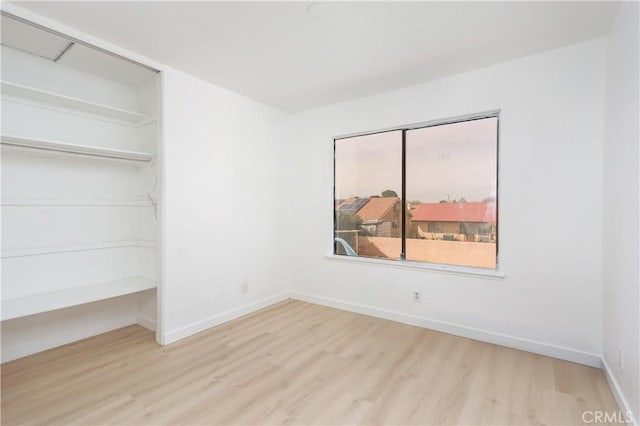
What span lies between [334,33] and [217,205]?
210 centimetres

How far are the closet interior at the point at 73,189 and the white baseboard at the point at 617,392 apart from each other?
367 centimetres

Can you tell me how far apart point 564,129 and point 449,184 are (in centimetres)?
104

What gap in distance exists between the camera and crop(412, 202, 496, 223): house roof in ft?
9.92

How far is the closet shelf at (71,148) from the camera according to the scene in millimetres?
2374

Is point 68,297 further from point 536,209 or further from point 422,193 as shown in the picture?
point 536,209

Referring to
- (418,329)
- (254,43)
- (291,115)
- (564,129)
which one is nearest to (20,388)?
(254,43)

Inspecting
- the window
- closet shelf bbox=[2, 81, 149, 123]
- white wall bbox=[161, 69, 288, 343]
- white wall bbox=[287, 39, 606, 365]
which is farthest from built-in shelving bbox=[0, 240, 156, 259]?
white wall bbox=[287, 39, 606, 365]

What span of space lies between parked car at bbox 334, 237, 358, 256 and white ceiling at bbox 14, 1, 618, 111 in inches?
78.8

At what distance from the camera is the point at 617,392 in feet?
6.54

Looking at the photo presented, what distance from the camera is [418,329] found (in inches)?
127

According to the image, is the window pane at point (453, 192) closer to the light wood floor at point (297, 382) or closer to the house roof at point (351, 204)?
the house roof at point (351, 204)

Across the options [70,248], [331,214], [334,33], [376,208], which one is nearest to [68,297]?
[70,248]

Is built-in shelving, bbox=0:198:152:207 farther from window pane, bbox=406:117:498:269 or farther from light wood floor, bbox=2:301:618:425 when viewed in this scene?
window pane, bbox=406:117:498:269

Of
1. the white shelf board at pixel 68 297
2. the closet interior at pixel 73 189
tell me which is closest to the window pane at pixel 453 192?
the closet interior at pixel 73 189
